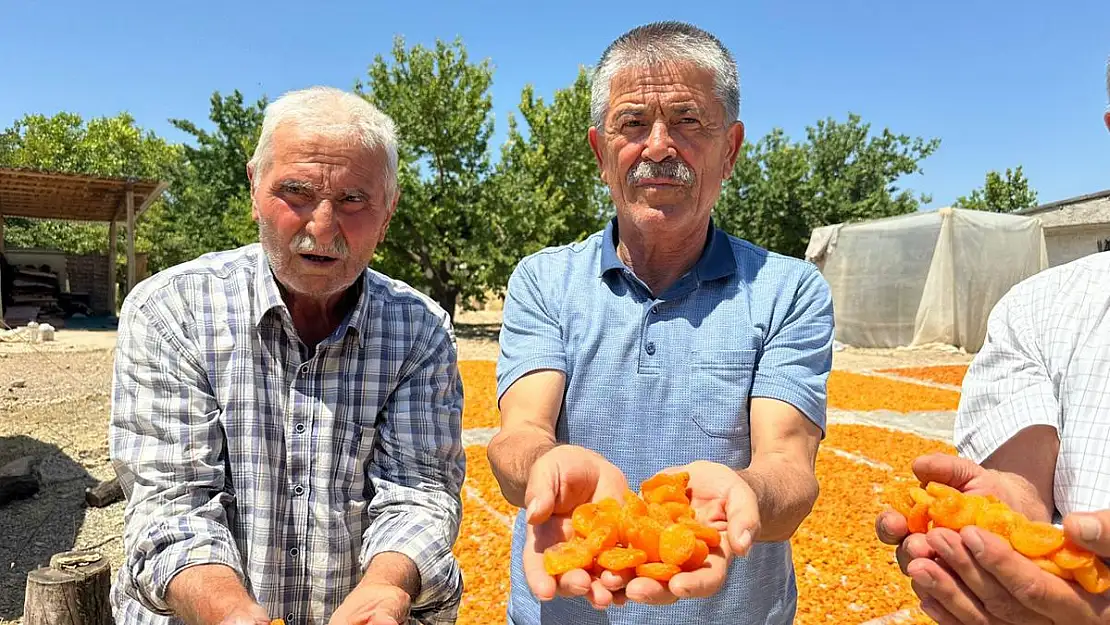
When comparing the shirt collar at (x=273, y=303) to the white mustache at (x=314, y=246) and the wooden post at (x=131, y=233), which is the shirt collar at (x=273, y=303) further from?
the wooden post at (x=131, y=233)

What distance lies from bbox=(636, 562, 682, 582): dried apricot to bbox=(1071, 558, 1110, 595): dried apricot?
803 millimetres

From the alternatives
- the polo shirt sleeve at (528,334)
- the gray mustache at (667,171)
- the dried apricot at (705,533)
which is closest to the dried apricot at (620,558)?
the dried apricot at (705,533)

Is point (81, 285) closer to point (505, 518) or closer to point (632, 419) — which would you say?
point (505, 518)

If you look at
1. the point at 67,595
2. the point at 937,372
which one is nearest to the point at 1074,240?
the point at 937,372

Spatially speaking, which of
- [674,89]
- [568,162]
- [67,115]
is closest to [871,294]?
[568,162]

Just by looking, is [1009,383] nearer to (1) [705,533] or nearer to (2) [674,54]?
(1) [705,533]

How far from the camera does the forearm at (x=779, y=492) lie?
1646mm

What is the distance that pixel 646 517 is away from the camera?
160cm

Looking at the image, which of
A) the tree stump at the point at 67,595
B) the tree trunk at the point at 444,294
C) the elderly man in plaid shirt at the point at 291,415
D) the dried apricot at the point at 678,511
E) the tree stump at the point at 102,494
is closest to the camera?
the dried apricot at the point at 678,511

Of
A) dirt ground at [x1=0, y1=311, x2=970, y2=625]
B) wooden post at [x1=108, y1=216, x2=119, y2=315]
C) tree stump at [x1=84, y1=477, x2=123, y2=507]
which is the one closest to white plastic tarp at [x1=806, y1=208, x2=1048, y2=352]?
dirt ground at [x1=0, y1=311, x2=970, y2=625]

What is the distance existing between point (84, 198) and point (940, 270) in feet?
69.5

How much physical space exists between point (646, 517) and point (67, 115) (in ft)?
197

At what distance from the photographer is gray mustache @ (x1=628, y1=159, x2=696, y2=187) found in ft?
6.45

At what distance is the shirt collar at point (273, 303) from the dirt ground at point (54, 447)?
321 centimetres
